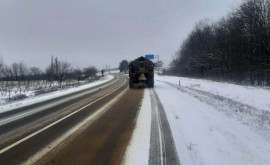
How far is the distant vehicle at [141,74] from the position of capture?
3672cm

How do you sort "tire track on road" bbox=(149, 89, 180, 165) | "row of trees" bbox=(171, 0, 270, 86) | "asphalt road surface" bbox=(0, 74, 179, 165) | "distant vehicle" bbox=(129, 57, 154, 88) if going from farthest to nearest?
"row of trees" bbox=(171, 0, 270, 86)
"distant vehicle" bbox=(129, 57, 154, 88)
"asphalt road surface" bbox=(0, 74, 179, 165)
"tire track on road" bbox=(149, 89, 180, 165)

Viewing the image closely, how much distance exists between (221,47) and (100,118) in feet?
157

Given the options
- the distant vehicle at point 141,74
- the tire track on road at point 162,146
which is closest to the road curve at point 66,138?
the tire track on road at point 162,146

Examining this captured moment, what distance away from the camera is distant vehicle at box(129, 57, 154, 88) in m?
36.7

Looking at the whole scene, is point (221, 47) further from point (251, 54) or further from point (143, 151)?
point (143, 151)

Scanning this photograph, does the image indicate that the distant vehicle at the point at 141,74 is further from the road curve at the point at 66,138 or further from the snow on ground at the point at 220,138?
the road curve at the point at 66,138

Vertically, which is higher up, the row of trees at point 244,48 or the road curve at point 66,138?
the row of trees at point 244,48

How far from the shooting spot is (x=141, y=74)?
37.1 m

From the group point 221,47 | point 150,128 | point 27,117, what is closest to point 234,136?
point 150,128

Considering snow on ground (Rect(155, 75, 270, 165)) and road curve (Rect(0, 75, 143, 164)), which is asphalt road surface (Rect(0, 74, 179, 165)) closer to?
road curve (Rect(0, 75, 143, 164))

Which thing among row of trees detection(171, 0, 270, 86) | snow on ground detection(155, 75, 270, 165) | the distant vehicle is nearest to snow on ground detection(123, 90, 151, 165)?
snow on ground detection(155, 75, 270, 165)

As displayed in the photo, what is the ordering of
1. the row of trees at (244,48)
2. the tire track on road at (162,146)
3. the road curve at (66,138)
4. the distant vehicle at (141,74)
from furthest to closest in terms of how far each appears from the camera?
the row of trees at (244,48) < the distant vehicle at (141,74) < the road curve at (66,138) < the tire track on road at (162,146)

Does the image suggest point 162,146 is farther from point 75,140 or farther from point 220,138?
point 75,140

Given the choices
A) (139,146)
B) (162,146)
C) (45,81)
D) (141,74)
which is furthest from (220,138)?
(45,81)
